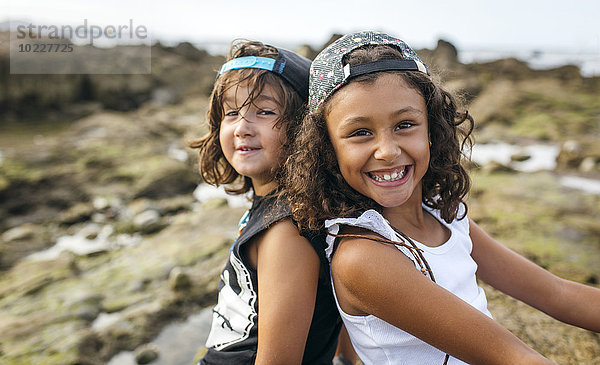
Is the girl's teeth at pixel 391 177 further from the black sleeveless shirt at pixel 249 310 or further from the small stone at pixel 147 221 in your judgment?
the small stone at pixel 147 221

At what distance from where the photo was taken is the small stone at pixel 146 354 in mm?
2922

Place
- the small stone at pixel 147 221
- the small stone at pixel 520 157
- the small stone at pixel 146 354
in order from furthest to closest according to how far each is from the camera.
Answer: the small stone at pixel 520 157
the small stone at pixel 147 221
the small stone at pixel 146 354

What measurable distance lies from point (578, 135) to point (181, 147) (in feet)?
25.0

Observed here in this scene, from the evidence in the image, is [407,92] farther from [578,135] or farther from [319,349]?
[578,135]

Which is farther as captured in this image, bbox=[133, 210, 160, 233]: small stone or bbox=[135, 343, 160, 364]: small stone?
bbox=[133, 210, 160, 233]: small stone

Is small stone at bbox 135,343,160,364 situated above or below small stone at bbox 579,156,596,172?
below

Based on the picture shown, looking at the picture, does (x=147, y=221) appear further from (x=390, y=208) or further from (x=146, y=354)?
(x=390, y=208)

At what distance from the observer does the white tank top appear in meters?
1.42

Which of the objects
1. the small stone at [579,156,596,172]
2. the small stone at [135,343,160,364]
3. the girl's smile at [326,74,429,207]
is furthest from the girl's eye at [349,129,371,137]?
the small stone at [579,156,596,172]

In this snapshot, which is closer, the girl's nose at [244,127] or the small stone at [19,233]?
the girl's nose at [244,127]

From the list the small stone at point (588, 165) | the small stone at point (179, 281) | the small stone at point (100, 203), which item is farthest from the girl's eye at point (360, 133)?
the small stone at point (588, 165)

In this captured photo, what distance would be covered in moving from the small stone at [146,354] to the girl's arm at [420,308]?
2097 millimetres

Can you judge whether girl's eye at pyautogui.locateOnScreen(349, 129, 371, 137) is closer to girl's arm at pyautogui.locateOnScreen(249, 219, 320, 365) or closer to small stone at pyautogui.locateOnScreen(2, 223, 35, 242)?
girl's arm at pyautogui.locateOnScreen(249, 219, 320, 365)

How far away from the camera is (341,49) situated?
61.1 inches
